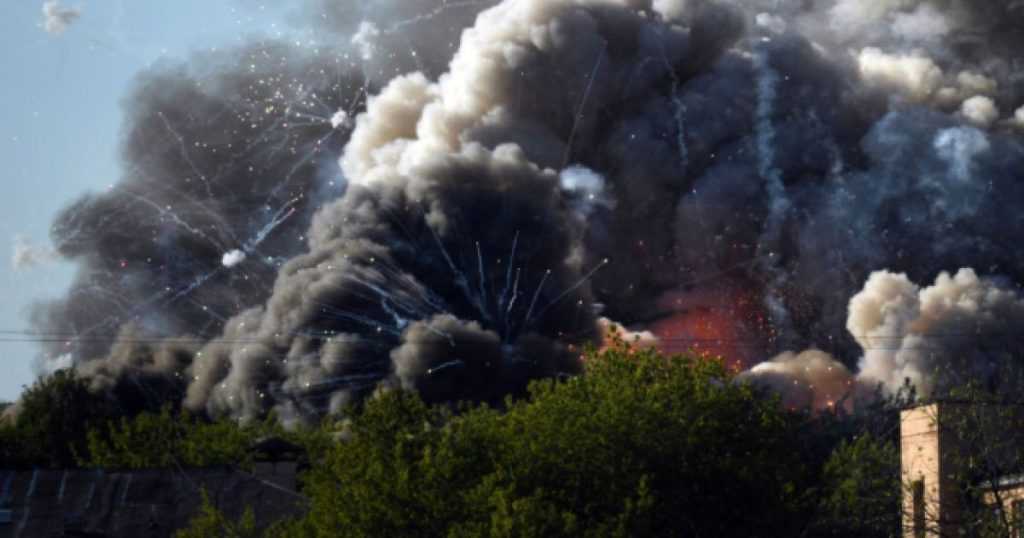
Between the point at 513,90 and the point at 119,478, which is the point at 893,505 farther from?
the point at 513,90

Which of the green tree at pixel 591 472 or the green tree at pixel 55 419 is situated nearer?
the green tree at pixel 591 472

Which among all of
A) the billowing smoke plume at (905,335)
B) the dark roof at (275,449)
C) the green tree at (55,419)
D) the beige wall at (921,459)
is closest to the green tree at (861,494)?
the beige wall at (921,459)

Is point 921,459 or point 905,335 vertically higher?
point 905,335

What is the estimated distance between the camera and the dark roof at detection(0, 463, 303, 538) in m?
49.2

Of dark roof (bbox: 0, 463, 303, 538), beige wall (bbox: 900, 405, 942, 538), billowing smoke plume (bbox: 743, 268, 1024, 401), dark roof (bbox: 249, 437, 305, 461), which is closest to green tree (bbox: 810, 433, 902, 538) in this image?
beige wall (bbox: 900, 405, 942, 538)

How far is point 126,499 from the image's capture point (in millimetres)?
50469

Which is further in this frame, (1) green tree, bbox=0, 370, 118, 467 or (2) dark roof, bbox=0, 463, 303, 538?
(1) green tree, bbox=0, 370, 118, 467

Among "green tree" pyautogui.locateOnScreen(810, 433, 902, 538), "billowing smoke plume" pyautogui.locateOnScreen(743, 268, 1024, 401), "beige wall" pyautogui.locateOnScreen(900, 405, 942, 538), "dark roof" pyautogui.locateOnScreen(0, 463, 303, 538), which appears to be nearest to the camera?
"beige wall" pyautogui.locateOnScreen(900, 405, 942, 538)

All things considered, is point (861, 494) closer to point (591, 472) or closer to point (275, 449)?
point (591, 472)

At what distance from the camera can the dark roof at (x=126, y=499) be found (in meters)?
49.2

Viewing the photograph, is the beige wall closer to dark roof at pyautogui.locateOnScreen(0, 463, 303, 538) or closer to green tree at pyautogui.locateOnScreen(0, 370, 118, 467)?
dark roof at pyautogui.locateOnScreen(0, 463, 303, 538)

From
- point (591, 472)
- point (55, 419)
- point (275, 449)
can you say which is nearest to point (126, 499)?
point (275, 449)

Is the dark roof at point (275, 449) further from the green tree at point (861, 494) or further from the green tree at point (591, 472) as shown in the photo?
the green tree at point (861, 494)

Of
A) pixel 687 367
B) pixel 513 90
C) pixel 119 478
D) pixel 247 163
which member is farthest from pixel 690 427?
pixel 247 163
